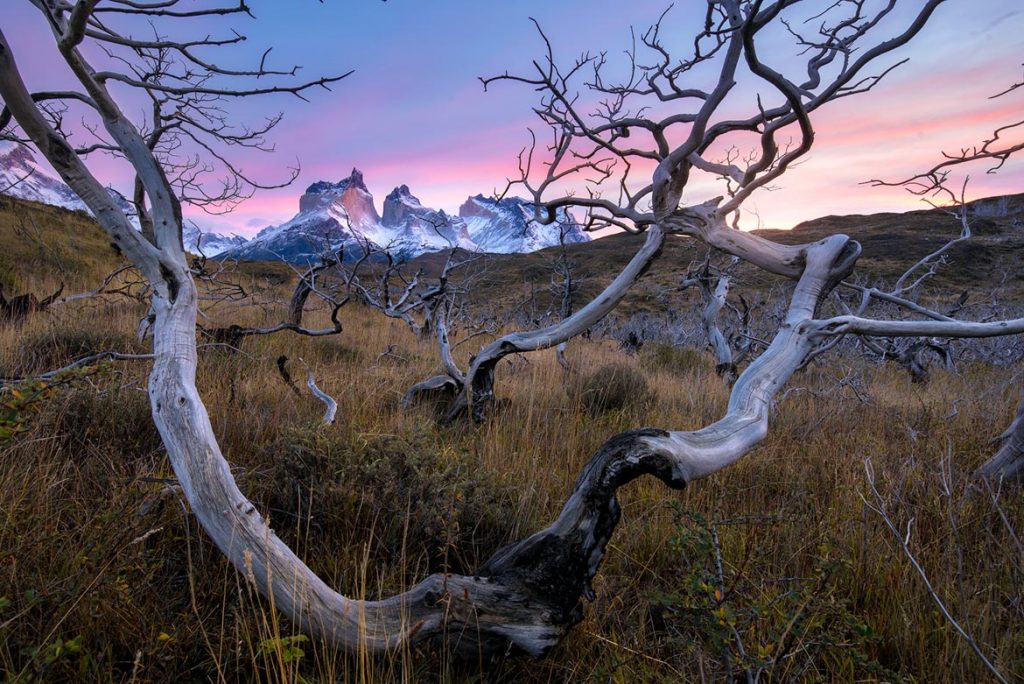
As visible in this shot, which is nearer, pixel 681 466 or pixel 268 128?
pixel 681 466

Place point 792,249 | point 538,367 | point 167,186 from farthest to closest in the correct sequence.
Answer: point 538,367 < point 792,249 < point 167,186

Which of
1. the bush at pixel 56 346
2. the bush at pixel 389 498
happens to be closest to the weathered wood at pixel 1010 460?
the bush at pixel 389 498

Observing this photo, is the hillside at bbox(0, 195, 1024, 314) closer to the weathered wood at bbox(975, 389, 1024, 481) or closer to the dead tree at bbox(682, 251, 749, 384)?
the dead tree at bbox(682, 251, 749, 384)

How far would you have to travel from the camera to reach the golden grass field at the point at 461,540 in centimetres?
165

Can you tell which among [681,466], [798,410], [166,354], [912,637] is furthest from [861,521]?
[166,354]

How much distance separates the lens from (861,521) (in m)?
2.76

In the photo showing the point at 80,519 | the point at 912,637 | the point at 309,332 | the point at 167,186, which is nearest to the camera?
the point at 912,637

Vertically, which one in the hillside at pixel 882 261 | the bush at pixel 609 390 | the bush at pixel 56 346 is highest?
the hillside at pixel 882 261

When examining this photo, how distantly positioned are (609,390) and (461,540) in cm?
322

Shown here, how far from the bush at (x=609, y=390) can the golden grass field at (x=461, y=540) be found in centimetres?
40

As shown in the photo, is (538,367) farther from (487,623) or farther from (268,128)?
(487,623)

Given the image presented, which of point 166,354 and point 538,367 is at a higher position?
point 166,354

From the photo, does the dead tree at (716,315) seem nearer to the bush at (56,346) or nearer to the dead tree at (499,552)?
the dead tree at (499,552)

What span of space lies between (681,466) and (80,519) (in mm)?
2815
